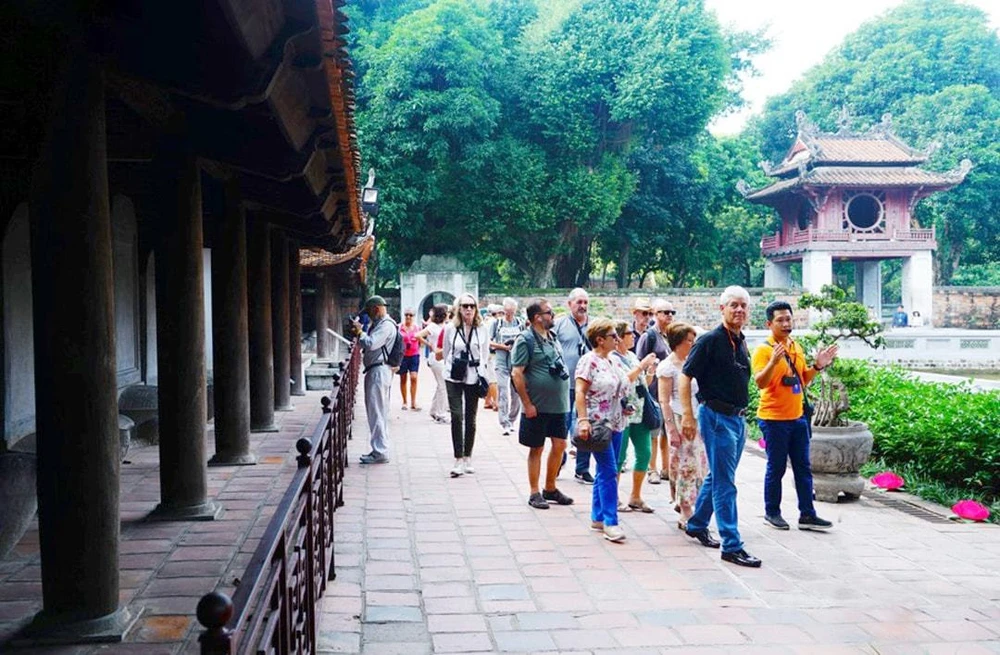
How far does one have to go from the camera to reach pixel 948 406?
30.2ft

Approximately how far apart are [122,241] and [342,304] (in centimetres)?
2563

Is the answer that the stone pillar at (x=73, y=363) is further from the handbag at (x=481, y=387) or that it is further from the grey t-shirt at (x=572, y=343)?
the grey t-shirt at (x=572, y=343)

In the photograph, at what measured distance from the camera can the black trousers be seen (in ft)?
27.9

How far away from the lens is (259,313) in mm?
9875

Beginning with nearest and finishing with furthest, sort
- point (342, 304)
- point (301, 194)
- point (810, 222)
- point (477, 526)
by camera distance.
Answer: point (477, 526)
point (301, 194)
point (342, 304)
point (810, 222)

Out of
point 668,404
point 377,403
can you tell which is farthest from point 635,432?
point 377,403

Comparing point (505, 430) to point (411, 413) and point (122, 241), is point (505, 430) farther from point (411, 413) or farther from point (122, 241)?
point (122, 241)

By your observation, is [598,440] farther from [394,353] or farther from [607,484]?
[394,353]

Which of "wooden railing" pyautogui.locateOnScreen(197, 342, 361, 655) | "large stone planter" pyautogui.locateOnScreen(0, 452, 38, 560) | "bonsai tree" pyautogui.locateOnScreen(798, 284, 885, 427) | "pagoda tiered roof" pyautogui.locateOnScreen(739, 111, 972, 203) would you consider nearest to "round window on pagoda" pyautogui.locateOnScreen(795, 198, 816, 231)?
"pagoda tiered roof" pyautogui.locateOnScreen(739, 111, 972, 203)

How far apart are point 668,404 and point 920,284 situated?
1508 inches

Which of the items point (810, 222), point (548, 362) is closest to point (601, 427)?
point (548, 362)

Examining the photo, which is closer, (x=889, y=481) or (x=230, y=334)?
(x=230, y=334)

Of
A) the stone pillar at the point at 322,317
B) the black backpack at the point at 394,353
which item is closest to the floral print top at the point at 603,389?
the black backpack at the point at 394,353

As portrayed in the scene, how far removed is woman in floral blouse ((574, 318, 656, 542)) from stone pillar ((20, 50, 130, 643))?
318 centimetres
